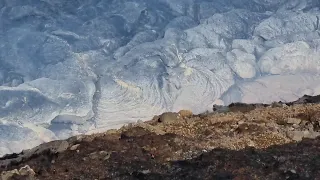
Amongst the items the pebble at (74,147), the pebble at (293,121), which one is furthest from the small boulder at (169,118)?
the pebble at (293,121)

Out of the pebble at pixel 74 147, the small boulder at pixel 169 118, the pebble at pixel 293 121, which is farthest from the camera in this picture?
the small boulder at pixel 169 118

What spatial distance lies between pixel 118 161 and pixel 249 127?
264 centimetres

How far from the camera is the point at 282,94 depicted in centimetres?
1395

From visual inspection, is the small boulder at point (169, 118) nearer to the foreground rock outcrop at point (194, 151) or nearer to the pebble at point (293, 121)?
the foreground rock outcrop at point (194, 151)

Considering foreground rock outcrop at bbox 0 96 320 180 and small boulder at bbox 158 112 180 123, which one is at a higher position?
foreground rock outcrop at bbox 0 96 320 180

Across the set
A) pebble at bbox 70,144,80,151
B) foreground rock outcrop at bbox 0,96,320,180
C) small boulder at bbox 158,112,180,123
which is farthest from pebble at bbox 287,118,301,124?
pebble at bbox 70,144,80,151

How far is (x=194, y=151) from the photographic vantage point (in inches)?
361

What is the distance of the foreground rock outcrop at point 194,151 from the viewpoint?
8.51 metres

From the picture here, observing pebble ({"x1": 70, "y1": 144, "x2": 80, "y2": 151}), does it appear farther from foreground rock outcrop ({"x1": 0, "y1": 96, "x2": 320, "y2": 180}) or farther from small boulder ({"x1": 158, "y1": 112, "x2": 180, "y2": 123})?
small boulder ({"x1": 158, "y1": 112, "x2": 180, "y2": 123})

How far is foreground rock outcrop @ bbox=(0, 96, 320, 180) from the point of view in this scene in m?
8.51

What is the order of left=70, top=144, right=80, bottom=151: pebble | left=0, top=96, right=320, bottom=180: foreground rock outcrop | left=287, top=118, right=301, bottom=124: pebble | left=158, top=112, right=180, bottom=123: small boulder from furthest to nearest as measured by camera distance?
1. left=158, top=112, right=180, bottom=123: small boulder
2. left=287, top=118, right=301, bottom=124: pebble
3. left=70, top=144, right=80, bottom=151: pebble
4. left=0, top=96, right=320, bottom=180: foreground rock outcrop

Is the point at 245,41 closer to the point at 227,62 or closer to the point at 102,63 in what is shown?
the point at 227,62

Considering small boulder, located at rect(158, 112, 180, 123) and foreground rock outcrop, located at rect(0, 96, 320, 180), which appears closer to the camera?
foreground rock outcrop, located at rect(0, 96, 320, 180)

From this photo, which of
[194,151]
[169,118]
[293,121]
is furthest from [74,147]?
[293,121]
